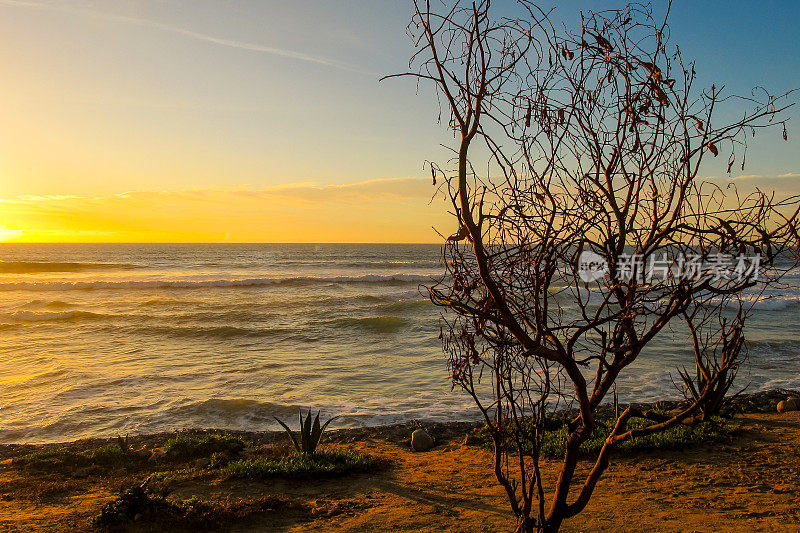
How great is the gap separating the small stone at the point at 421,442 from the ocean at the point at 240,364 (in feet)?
5.10

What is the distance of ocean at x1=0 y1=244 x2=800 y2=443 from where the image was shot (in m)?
10.2

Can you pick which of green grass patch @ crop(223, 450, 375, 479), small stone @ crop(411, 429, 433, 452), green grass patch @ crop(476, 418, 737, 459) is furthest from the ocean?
green grass patch @ crop(476, 418, 737, 459)

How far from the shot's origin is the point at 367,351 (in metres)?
16.3

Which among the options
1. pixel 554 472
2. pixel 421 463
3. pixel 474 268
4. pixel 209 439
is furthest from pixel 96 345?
pixel 474 268

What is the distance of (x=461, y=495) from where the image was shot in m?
5.71

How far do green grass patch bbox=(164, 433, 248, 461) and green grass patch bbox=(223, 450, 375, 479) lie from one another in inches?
37.7

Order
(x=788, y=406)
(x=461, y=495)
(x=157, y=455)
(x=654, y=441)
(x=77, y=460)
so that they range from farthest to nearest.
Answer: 1. (x=788, y=406)
2. (x=157, y=455)
3. (x=77, y=460)
4. (x=654, y=441)
5. (x=461, y=495)

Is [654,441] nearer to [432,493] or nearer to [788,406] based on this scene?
[432,493]

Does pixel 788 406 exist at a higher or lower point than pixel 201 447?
higher

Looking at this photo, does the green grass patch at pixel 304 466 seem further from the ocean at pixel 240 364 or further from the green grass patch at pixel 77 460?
the ocean at pixel 240 364

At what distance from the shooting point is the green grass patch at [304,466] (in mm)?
6453

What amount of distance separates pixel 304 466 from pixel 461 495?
6.80 feet

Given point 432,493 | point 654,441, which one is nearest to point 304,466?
point 432,493

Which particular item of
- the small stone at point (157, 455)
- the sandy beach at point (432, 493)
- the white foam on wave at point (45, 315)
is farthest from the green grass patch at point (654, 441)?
the white foam on wave at point (45, 315)
